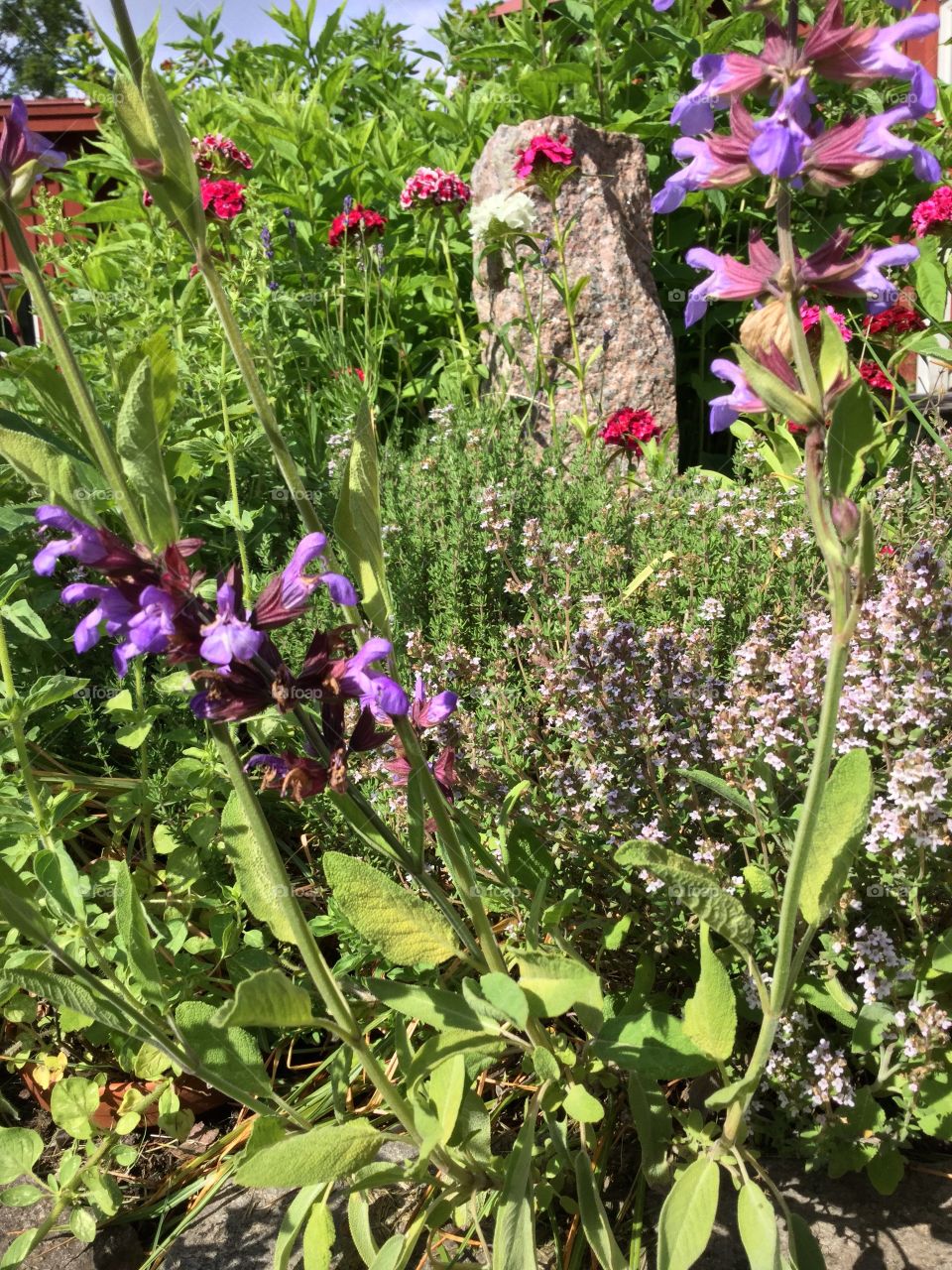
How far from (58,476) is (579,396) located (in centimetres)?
350

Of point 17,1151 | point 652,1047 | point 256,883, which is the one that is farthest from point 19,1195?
point 652,1047

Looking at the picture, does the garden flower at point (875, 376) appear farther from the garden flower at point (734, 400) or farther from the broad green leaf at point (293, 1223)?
the broad green leaf at point (293, 1223)

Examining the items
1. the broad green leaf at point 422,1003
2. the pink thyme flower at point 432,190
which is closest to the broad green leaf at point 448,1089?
the broad green leaf at point 422,1003

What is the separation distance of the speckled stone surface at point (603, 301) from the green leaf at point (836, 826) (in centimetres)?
325

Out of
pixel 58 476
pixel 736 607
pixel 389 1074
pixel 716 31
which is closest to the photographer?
pixel 58 476

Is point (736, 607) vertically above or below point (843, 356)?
below

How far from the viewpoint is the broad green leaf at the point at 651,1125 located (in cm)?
144

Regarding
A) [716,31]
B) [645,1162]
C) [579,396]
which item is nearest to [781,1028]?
[645,1162]

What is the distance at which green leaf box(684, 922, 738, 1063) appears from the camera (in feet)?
4.05

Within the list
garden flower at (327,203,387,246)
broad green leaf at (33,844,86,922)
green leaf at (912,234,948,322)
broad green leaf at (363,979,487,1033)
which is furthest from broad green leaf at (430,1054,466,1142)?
garden flower at (327,203,387,246)

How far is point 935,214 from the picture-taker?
10.9 feet

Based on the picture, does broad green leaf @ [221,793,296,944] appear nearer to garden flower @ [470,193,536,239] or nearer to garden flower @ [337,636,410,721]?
garden flower @ [337,636,410,721]

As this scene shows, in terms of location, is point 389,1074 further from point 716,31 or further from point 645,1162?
point 716,31

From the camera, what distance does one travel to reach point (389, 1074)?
1.91m
